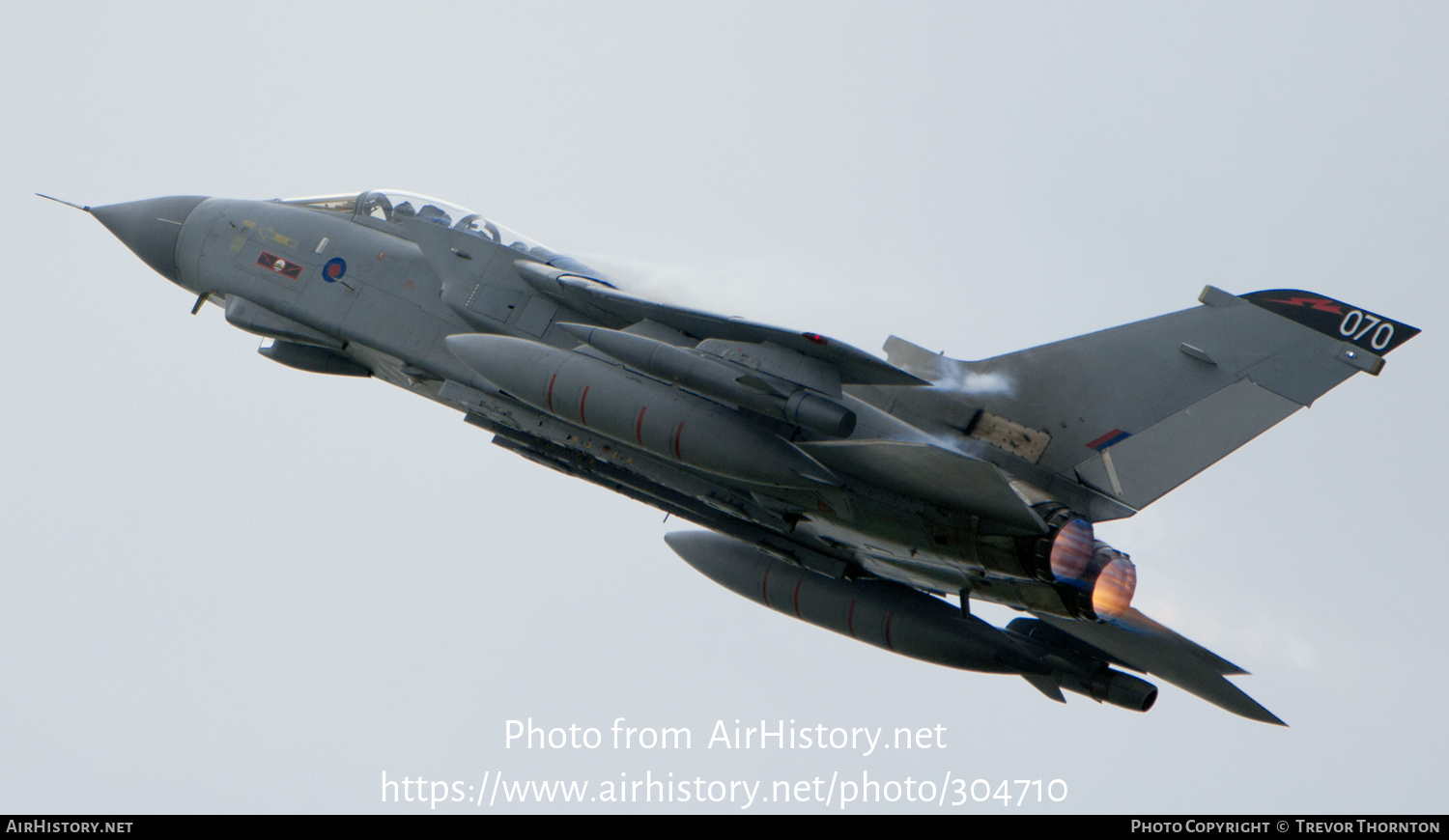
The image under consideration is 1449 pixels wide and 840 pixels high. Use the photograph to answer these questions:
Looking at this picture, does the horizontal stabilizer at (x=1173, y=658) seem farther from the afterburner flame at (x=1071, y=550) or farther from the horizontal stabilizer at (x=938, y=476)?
the horizontal stabilizer at (x=938, y=476)

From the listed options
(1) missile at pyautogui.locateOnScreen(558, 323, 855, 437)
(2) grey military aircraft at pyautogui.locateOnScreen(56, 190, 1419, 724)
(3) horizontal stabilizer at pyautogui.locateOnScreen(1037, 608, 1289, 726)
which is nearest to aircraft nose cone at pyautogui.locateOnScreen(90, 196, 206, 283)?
(2) grey military aircraft at pyautogui.locateOnScreen(56, 190, 1419, 724)

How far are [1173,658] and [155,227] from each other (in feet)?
37.5

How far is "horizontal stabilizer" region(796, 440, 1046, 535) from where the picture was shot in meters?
9.70

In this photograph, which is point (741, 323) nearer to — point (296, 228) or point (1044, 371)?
point (1044, 371)

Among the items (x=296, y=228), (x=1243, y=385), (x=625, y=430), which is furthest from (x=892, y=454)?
(x=296, y=228)

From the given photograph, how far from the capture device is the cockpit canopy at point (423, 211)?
1255 centimetres

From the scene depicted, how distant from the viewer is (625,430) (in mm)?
10344

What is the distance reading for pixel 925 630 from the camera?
12930 mm

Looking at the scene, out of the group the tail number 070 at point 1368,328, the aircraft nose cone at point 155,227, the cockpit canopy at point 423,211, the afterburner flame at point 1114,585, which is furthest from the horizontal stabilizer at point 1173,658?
the aircraft nose cone at point 155,227

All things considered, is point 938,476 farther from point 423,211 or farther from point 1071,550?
point 423,211

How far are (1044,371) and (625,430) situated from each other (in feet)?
12.9

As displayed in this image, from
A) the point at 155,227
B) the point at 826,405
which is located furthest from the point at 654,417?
the point at 155,227

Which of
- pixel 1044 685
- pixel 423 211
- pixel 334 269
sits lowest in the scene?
pixel 1044 685

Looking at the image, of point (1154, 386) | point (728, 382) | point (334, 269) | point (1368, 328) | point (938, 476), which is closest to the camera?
point (938, 476)
